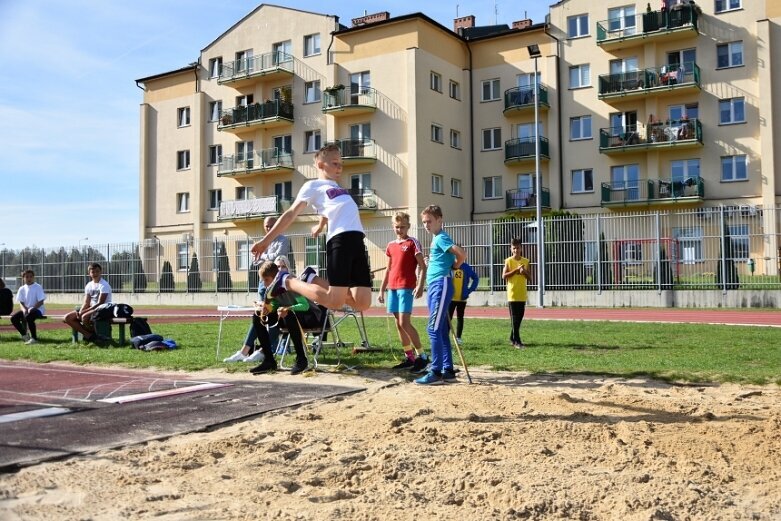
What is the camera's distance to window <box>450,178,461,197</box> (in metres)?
42.1

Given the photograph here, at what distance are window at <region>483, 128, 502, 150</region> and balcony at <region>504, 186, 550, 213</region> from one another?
10.1 feet

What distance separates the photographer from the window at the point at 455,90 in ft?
138

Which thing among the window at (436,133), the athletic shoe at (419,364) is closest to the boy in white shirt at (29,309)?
the athletic shoe at (419,364)

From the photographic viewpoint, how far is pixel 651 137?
122 feet

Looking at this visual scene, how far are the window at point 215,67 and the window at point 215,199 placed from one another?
7.57m

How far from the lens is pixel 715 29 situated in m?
36.0

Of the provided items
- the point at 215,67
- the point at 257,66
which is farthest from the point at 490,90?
the point at 215,67

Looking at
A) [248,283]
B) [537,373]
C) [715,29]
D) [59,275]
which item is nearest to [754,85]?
[715,29]

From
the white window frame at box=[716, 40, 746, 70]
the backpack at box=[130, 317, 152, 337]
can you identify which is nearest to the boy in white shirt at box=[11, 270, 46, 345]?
the backpack at box=[130, 317, 152, 337]

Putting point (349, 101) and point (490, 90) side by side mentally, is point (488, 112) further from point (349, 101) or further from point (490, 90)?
point (349, 101)

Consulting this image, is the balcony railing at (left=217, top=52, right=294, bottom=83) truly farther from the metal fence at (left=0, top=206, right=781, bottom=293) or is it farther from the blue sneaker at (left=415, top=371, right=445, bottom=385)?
the blue sneaker at (left=415, top=371, right=445, bottom=385)

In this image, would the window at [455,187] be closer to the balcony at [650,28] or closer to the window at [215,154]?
the balcony at [650,28]

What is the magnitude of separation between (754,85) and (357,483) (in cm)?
3719

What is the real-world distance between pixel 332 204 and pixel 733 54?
35.4m
